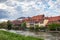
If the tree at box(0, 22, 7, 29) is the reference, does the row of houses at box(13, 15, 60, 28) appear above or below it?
above

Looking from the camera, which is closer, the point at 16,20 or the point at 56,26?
the point at 16,20

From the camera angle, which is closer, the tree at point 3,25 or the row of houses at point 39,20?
the tree at point 3,25

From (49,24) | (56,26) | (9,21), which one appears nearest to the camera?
(9,21)

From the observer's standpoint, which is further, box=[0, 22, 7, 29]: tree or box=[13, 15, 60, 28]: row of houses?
box=[13, 15, 60, 28]: row of houses

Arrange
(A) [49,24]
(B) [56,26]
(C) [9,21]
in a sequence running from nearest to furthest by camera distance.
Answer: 1. (C) [9,21]
2. (B) [56,26]
3. (A) [49,24]

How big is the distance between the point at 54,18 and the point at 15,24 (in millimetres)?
3780

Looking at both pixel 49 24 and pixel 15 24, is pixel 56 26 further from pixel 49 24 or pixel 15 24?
pixel 15 24

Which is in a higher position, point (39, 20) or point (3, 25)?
point (39, 20)

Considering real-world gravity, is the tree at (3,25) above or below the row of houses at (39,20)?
below

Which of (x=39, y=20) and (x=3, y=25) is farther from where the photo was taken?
(x=39, y=20)

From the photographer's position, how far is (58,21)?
19.9 metres

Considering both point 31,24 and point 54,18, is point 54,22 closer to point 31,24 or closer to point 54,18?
point 54,18

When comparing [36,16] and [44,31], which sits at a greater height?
[36,16]

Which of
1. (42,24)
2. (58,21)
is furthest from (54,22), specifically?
(42,24)
